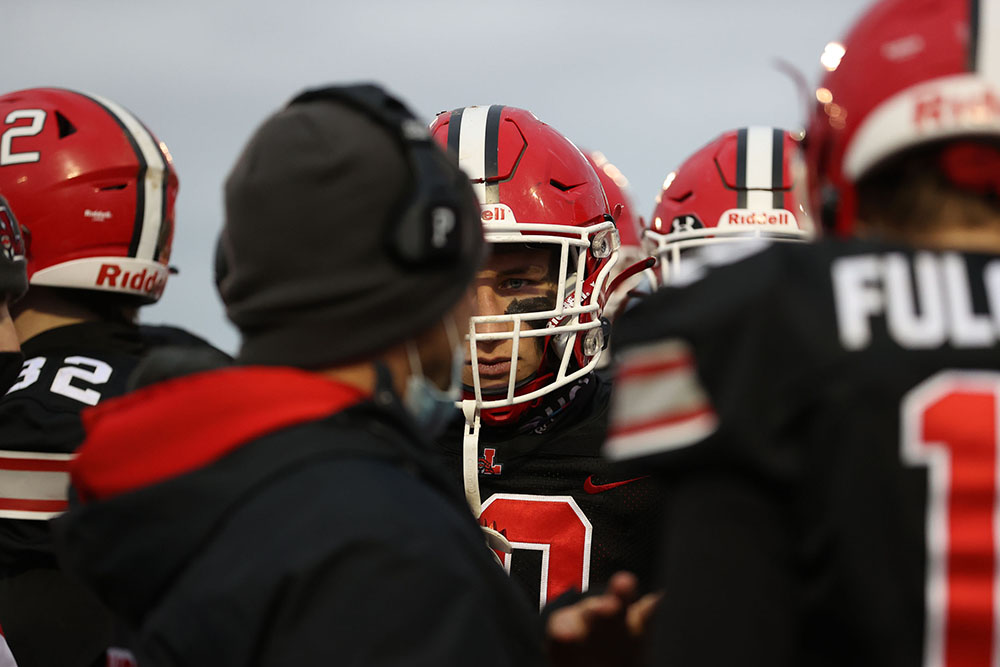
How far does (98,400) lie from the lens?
10.6 ft

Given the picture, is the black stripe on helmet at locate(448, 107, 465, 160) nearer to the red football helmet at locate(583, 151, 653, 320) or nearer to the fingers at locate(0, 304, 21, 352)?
the fingers at locate(0, 304, 21, 352)

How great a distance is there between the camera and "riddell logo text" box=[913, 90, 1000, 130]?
1.23m

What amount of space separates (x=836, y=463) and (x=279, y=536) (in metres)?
0.63

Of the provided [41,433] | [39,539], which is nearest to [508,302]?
[41,433]

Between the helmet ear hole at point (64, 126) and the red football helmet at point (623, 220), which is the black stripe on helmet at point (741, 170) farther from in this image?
the helmet ear hole at point (64, 126)

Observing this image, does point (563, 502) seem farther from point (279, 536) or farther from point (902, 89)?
point (902, 89)

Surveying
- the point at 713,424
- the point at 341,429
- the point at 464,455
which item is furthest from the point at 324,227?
the point at 464,455

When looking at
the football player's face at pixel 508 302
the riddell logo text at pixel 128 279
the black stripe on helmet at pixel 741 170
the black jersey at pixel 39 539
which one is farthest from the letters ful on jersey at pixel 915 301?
the black stripe on helmet at pixel 741 170

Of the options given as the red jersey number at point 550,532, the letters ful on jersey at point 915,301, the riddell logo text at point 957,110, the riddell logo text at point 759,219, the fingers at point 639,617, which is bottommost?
the red jersey number at point 550,532

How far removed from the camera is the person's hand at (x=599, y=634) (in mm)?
1578

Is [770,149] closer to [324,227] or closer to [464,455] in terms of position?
[464,455]

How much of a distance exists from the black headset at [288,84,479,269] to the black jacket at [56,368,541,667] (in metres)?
0.22

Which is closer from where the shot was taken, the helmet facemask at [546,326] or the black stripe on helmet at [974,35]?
the black stripe on helmet at [974,35]

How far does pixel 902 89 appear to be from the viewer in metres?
1.30
